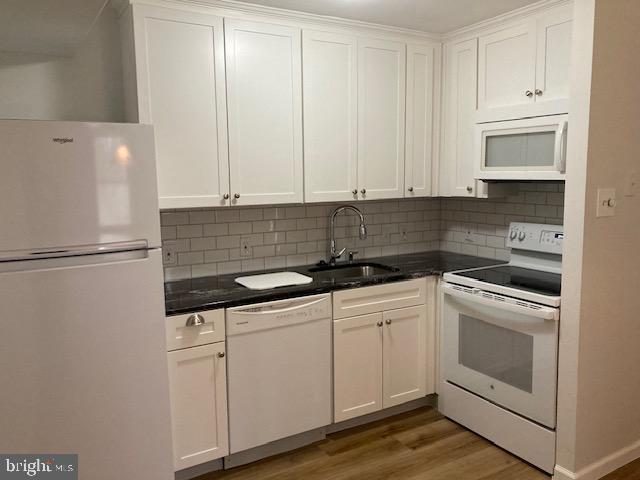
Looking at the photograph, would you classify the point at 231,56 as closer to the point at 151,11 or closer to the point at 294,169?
the point at 151,11

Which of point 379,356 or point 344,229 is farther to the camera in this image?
point 344,229

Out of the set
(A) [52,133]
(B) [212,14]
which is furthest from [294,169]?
(A) [52,133]

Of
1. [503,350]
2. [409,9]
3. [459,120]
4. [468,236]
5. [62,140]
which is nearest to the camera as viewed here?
[62,140]

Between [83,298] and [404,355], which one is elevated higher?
[83,298]

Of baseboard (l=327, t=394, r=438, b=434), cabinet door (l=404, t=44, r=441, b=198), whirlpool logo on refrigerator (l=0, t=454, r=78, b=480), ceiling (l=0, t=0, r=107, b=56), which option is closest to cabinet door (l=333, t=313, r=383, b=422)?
baseboard (l=327, t=394, r=438, b=434)

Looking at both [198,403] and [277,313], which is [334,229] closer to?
[277,313]

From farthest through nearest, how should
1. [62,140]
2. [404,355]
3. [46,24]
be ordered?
1. [404,355]
2. [46,24]
3. [62,140]

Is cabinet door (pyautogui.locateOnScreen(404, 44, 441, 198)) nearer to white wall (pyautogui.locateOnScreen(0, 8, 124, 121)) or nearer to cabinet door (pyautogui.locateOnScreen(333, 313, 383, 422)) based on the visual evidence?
cabinet door (pyautogui.locateOnScreen(333, 313, 383, 422))

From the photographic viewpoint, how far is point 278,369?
274 cm

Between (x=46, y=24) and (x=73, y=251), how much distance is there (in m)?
0.98

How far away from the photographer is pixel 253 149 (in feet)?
9.36

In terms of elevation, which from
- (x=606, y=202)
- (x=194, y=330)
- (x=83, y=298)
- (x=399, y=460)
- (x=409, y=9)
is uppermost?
(x=409, y=9)

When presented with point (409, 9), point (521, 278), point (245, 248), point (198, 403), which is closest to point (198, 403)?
point (198, 403)

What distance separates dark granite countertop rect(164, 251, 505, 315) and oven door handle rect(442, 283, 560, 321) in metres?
0.18
